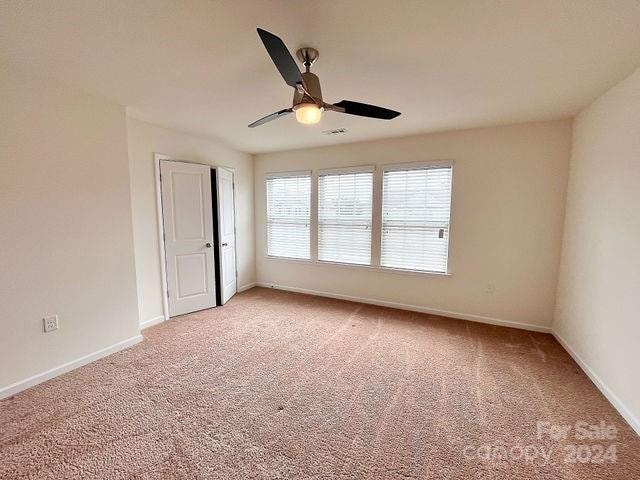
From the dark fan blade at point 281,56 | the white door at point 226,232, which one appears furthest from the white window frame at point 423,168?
the dark fan blade at point 281,56

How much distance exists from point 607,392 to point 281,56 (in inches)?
132

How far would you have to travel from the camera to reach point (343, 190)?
14.0 feet

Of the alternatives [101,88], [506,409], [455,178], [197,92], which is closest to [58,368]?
[101,88]

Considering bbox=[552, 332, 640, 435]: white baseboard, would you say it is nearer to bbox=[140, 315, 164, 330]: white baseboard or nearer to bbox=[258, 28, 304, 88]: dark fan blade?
bbox=[258, 28, 304, 88]: dark fan blade

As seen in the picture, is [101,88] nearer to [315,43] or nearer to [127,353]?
[315,43]

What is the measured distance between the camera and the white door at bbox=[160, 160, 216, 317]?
3.52 metres

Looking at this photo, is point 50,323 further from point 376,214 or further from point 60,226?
point 376,214

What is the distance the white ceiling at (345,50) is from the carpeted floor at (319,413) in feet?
8.17

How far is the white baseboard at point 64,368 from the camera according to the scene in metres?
2.11

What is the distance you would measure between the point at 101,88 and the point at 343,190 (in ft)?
9.99

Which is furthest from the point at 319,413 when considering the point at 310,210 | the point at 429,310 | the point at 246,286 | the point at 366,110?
the point at 246,286

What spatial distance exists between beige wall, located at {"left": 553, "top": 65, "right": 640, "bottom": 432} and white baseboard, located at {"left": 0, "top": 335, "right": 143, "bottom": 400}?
4316 millimetres

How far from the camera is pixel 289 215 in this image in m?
4.77

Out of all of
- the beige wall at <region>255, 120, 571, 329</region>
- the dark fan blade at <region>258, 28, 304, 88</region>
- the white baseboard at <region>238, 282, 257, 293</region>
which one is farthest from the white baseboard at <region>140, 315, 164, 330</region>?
the dark fan blade at <region>258, 28, 304, 88</region>
